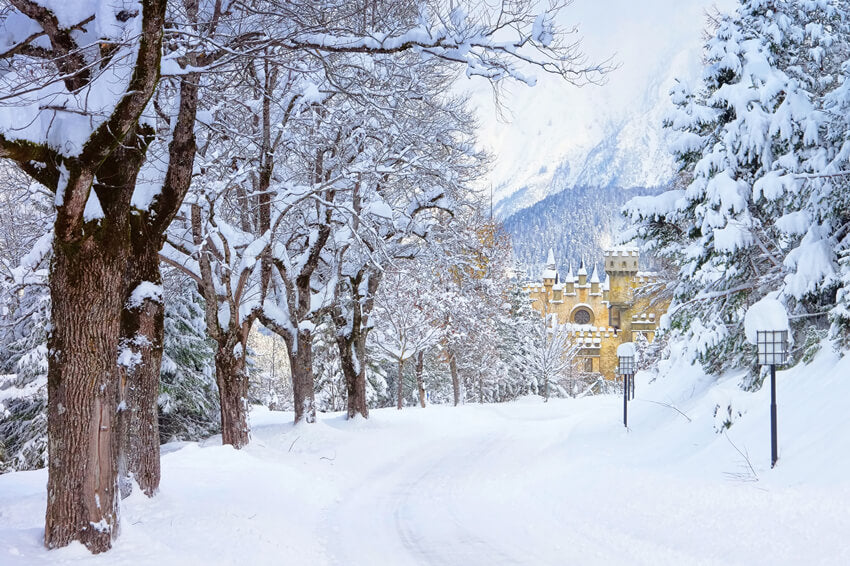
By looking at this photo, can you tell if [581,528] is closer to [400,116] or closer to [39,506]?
[39,506]

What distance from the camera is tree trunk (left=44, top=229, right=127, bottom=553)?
5.50 meters

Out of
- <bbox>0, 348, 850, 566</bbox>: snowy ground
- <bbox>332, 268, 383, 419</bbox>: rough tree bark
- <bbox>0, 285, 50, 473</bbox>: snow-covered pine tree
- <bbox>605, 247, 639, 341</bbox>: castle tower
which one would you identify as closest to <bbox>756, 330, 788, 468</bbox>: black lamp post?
<bbox>0, 348, 850, 566</bbox>: snowy ground

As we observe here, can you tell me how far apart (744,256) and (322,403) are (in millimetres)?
26401

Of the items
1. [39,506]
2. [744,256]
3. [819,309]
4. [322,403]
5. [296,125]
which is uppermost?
[296,125]

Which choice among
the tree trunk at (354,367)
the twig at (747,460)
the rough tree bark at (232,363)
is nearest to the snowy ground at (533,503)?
the twig at (747,460)

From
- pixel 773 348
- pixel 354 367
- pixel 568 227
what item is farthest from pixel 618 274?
pixel 568 227

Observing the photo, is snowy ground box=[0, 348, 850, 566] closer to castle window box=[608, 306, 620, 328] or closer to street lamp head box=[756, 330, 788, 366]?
street lamp head box=[756, 330, 788, 366]

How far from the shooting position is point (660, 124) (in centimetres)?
1458

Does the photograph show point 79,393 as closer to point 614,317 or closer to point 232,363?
point 232,363

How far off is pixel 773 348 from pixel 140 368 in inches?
305

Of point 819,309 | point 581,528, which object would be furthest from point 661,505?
point 819,309

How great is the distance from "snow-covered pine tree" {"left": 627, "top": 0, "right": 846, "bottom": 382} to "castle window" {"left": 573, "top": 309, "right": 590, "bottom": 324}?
6153 centimetres

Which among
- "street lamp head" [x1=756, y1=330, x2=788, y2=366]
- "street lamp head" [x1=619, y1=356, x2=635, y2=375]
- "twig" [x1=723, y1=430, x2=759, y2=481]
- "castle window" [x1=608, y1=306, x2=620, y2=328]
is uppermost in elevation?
"castle window" [x1=608, y1=306, x2=620, y2=328]

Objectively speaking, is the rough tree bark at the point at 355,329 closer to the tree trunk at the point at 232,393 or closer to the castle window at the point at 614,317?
the tree trunk at the point at 232,393
